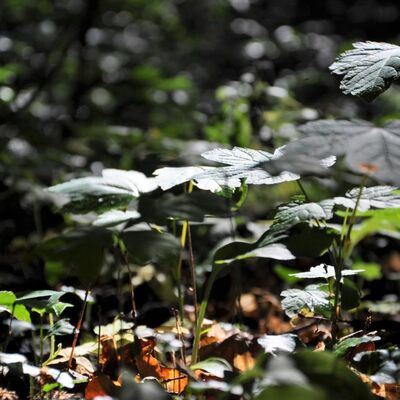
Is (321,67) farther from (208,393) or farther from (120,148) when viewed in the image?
(208,393)

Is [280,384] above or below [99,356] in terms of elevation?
above

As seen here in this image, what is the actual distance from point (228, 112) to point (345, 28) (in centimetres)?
458

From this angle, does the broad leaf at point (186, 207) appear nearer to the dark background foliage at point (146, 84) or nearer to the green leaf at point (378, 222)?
the green leaf at point (378, 222)

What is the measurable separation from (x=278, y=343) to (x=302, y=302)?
0.12m

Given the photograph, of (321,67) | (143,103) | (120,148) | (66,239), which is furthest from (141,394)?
(321,67)

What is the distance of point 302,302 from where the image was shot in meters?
0.95

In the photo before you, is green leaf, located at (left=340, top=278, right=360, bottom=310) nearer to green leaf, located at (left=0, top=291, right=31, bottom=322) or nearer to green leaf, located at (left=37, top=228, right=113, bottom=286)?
green leaf, located at (left=37, top=228, right=113, bottom=286)

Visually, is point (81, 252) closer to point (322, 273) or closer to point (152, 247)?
point (152, 247)

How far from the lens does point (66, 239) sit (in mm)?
996

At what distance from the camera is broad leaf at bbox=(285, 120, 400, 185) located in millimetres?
698

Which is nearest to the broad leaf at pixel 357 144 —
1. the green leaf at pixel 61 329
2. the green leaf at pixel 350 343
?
the green leaf at pixel 350 343

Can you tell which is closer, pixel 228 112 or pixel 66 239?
pixel 66 239

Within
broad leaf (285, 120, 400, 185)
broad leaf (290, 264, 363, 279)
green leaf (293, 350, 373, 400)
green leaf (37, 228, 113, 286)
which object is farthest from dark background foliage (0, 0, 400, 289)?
green leaf (293, 350, 373, 400)

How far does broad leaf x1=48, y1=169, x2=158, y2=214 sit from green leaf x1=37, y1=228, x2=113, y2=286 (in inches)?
2.0
